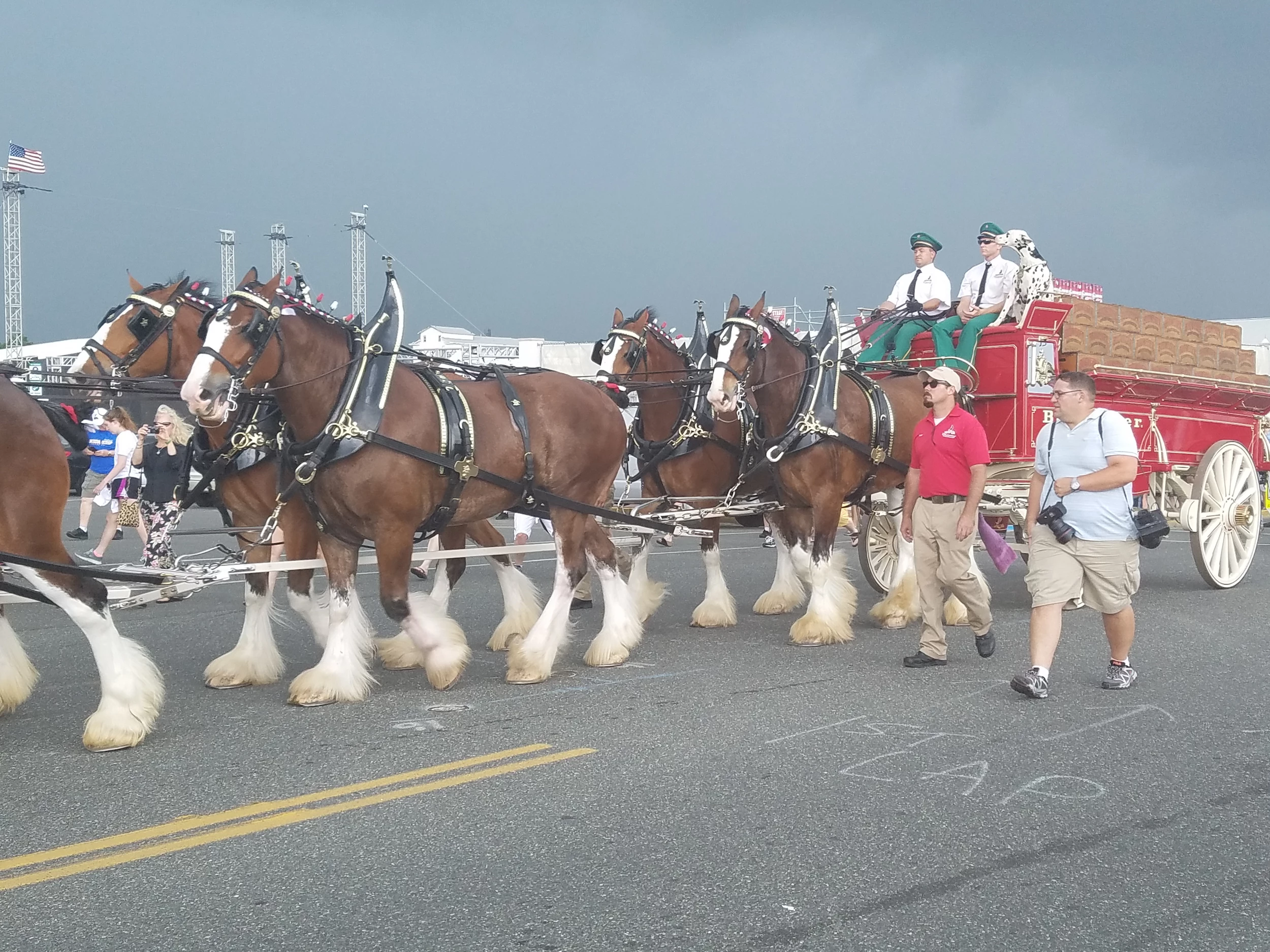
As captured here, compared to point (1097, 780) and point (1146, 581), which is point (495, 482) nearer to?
point (1097, 780)

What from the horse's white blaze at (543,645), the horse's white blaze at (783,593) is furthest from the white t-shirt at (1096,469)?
the horse's white blaze at (783,593)

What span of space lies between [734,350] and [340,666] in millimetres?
3702

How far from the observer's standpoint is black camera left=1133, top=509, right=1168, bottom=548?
680 cm

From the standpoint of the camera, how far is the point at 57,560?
5.88 meters

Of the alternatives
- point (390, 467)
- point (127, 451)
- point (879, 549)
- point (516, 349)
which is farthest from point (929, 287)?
point (516, 349)

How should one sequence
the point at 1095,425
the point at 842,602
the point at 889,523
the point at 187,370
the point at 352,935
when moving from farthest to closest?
the point at 889,523 < the point at 842,602 < the point at 187,370 < the point at 1095,425 < the point at 352,935

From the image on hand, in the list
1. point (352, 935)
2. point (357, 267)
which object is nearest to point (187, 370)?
point (352, 935)

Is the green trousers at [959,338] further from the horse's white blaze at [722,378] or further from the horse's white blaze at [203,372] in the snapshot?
the horse's white blaze at [203,372]

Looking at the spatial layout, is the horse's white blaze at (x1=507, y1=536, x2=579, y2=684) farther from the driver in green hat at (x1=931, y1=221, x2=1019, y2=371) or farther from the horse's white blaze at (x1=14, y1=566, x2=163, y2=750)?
the driver in green hat at (x1=931, y1=221, x2=1019, y2=371)

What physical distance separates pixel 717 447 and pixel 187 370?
4.40 meters

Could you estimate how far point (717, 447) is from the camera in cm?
1002

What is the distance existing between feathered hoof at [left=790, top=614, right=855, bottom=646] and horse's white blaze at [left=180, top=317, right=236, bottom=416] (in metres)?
4.46

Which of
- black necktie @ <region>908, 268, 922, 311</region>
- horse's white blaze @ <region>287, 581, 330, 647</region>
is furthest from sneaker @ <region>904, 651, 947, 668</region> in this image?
black necktie @ <region>908, 268, 922, 311</region>

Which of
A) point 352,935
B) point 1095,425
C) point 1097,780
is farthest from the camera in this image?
point 1095,425
